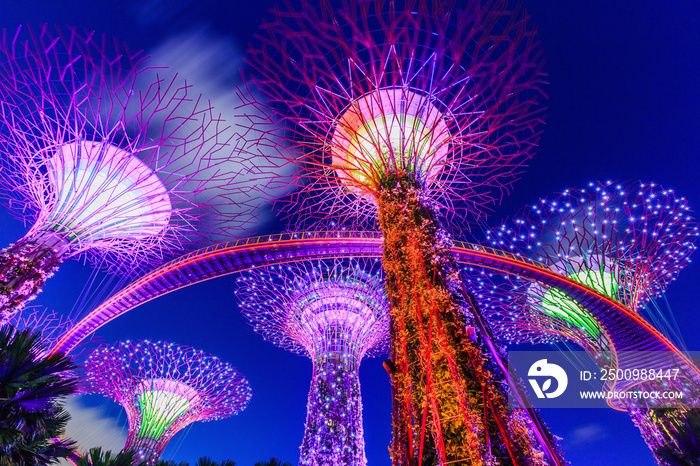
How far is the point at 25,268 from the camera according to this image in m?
7.39

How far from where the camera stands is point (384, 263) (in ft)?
21.3

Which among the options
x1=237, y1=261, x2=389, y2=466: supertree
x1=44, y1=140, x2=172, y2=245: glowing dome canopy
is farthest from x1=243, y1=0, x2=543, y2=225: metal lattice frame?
x1=237, y1=261, x2=389, y2=466: supertree

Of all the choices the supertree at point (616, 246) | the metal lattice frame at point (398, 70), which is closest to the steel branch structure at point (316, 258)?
the supertree at point (616, 246)

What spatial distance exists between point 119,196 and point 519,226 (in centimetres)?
1312

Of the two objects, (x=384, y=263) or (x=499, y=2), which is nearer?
(x=499, y=2)

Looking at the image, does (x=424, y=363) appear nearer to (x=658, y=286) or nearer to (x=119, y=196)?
(x=119, y=196)

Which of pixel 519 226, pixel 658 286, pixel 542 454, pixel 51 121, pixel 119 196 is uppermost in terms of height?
pixel 519 226

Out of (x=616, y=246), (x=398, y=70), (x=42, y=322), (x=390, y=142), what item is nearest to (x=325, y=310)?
(x=390, y=142)

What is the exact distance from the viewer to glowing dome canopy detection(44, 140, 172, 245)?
8.57 m

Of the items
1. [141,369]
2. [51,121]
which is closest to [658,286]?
[51,121]

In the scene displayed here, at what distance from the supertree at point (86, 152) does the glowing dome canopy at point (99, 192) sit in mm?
25

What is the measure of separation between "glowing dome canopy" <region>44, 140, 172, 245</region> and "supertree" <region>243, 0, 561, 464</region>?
159 inches

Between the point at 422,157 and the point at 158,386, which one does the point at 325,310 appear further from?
the point at 158,386

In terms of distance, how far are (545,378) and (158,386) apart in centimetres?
1895
